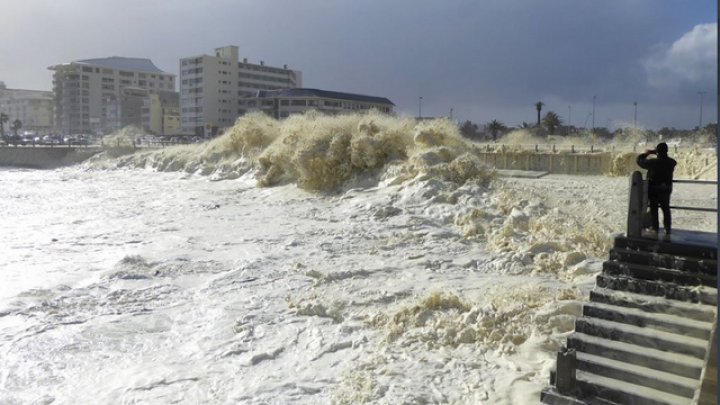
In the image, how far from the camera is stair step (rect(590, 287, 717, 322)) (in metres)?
4.98

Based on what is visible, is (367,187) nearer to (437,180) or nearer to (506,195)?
(437,180)

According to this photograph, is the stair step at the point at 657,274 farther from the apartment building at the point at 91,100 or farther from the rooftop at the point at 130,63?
the rooftop at the point at 130,63

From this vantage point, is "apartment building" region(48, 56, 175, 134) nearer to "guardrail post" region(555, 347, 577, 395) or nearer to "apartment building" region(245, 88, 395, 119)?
"apartment building" region(245, 88, 395, 119)

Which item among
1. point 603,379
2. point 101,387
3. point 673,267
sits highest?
point 673,267

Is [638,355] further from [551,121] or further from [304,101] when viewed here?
[304,101]

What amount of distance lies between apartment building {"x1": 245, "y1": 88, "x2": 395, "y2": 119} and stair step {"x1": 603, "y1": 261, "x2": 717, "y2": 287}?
62.9m

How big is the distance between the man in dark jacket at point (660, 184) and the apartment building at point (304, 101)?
62.4 m

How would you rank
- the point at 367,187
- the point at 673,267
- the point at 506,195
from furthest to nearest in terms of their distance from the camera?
the point at 367,187 < the point at 506,195 < the point at 673,267

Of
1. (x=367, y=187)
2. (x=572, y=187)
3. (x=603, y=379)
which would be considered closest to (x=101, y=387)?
(x=603, y=379)

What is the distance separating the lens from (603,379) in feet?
16.2

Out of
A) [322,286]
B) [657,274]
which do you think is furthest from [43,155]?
[657,274]

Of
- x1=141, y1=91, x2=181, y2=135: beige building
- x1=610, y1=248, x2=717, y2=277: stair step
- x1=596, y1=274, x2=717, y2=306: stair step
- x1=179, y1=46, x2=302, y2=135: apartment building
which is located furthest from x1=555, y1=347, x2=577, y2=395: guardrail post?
x1=141, y1=91, x2=181, y2=135: beige building

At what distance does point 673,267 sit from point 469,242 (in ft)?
20.1

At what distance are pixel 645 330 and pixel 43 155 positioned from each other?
4866 cm
